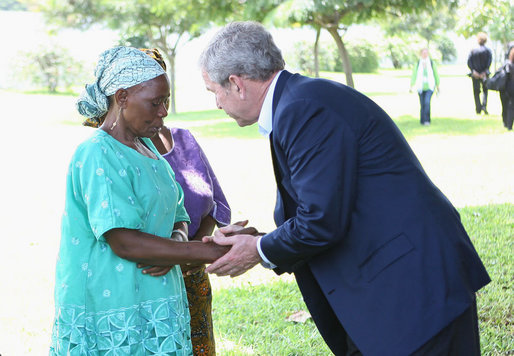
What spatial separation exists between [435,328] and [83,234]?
4.73ft

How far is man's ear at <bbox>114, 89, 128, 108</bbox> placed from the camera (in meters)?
2.74

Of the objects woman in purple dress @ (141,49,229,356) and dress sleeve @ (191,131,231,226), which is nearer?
woman in purple dress @ (141,49,229,356)

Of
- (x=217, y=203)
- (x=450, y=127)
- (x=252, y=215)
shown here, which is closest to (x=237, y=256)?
(x=217, y=203)

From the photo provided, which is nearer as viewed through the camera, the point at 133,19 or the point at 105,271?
the point at 105,271

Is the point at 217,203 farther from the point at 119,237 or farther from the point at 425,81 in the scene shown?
the point at 425,81

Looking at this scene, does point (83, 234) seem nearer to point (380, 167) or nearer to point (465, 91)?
point (380, 167)

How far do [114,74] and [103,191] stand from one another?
19.8 inches

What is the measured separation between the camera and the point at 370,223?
8.51 ft

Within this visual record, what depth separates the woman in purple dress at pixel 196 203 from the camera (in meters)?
3.54

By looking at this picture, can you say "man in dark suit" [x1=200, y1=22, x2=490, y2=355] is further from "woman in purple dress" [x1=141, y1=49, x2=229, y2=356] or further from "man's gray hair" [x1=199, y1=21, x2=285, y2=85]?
"woman in purple dress" [x1=141, y1=49, x2=229, y2=356]

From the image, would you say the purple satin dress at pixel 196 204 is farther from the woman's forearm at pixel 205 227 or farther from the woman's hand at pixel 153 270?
the woman's hand at pixel 153 270

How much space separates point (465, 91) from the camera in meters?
31.1

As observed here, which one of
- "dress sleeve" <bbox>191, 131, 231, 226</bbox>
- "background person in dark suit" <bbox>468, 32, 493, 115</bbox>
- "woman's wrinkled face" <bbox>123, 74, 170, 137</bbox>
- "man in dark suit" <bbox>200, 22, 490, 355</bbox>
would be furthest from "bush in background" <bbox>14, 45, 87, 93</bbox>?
"man in dark suit" <bbox>200, 22, 490, 355</bbox>

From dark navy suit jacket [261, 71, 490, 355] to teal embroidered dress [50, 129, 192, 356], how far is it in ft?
1.97
